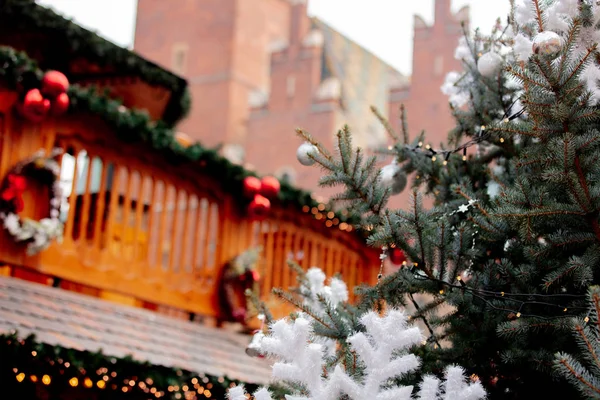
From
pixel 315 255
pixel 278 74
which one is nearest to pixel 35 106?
pixel 315 255

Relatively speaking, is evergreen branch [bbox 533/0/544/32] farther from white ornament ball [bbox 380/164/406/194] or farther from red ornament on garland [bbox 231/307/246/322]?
red ornament on garland [bbox 231/307/246/322]

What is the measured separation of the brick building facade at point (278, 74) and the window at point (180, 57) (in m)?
0.04

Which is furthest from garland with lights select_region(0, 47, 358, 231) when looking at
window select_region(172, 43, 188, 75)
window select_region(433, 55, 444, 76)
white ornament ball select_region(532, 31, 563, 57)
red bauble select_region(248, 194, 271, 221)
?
window select_region(172, 43, 188, 75)

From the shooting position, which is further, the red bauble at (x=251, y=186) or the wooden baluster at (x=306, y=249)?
the wooden baluster at (x=306, y=249)

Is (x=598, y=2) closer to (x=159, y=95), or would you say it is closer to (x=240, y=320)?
(x=240, y=320)

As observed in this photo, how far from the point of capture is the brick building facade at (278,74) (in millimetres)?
24438

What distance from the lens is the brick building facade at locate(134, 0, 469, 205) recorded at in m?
24.4

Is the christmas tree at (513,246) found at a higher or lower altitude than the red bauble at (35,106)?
lower

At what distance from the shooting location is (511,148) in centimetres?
398

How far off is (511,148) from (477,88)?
17.4 inches

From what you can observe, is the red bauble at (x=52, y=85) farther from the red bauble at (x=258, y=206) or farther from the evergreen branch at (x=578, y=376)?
the evergreen branch at (x=578, y=376)

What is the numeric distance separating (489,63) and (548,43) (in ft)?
2.61

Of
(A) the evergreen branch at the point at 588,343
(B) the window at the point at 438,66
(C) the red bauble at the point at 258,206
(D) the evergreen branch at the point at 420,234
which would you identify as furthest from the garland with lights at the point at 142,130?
(B) the window at the point at 438,66

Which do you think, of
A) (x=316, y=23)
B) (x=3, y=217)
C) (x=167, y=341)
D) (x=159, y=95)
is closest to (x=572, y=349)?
(x=167, y=341)
